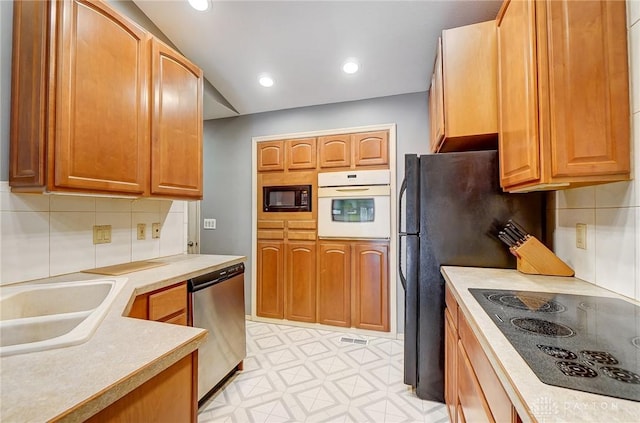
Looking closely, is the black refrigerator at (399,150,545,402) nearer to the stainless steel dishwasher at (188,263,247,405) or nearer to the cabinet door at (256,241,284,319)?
the stainless steel dishwasher at (188,263,247,405)

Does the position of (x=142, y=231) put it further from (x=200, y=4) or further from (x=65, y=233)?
(x=200, y=4)

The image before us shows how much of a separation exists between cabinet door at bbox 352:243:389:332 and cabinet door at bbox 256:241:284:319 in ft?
2.67

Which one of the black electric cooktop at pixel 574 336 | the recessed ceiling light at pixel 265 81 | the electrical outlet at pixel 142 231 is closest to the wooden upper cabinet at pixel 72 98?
the electrical outlet at pixel 142 231

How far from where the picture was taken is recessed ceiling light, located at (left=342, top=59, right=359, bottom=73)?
2.35 m

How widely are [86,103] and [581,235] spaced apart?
2458 millimetres

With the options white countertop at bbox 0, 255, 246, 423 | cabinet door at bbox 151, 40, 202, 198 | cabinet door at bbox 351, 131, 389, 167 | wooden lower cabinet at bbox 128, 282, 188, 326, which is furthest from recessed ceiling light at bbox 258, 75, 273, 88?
white countertop at bbox 0, 255, 246, 423

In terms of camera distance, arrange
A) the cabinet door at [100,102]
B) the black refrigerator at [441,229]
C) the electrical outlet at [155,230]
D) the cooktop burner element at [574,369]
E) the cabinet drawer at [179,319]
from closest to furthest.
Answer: the cooktop burner element at [574,369] → the cabinet door at [100,102] → the cabinet drawer at [179,319] → the black refrigerator at [441,229] → the electrical outlet at [155,230]

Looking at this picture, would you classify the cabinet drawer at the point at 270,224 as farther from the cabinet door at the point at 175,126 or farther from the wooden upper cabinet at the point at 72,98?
the wooden upper cabinet at the point at 72,98

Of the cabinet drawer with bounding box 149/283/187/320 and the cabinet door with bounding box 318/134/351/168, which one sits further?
the cabinet door with bounding box 318/134/351/168

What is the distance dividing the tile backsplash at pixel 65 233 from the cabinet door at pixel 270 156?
48.8 inches

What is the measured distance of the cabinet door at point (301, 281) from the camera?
2893mm

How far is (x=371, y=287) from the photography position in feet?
8.82

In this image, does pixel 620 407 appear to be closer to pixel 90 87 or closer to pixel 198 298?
pixel 198 298

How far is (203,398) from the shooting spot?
174 cm
